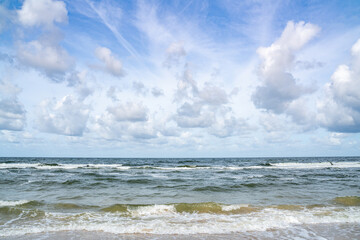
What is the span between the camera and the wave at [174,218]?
7.57 metres

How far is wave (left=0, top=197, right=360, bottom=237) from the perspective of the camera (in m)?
7.57

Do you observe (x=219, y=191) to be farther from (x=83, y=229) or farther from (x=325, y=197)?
(x=83, y=229)

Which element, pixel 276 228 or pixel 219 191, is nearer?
pixel 276 228

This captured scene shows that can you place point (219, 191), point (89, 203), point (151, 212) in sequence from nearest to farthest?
point (151, 212)
point (89, 203)
point (219, 191)

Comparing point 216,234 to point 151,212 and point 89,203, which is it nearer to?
point 151,212

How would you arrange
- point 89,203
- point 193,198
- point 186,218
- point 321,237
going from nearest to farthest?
point 321,237
point 186,218
point 89,203
point 193,198

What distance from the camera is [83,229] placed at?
754 centimetres

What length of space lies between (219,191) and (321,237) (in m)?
8.46

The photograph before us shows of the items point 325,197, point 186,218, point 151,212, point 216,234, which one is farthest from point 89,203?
point 325,197

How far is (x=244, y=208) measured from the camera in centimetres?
1022

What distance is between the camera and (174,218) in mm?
8922

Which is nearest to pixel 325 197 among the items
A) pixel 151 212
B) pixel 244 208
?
pixel 244 208

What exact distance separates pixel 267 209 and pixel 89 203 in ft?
27.9

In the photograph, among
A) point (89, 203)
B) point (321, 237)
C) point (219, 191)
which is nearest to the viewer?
point (321, 237)
